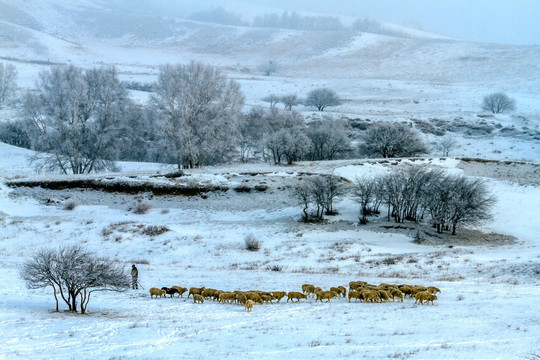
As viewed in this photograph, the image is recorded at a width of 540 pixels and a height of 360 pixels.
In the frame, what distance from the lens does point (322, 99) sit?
295 feet

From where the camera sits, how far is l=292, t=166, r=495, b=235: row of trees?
95.7ft

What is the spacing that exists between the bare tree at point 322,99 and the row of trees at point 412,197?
56850 mm

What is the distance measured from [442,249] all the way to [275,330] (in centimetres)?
1755

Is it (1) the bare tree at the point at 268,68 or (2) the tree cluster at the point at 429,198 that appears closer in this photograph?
(2) the tree cluster at the point at 429,198

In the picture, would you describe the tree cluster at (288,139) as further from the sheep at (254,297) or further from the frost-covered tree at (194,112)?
the sheep at (254,297)

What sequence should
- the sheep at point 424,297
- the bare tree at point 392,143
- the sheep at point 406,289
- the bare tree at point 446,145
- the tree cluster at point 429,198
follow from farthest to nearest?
the bare tree at point 446,145 < the bare tree at point 392,143 < the tree cluster at point 429,198 < the sheep at point 406,289 < the sheep at point 424,297

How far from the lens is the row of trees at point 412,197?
29156 mm

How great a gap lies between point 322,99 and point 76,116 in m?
57.1

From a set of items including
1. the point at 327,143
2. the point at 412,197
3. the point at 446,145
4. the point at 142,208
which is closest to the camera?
the point at 412,197

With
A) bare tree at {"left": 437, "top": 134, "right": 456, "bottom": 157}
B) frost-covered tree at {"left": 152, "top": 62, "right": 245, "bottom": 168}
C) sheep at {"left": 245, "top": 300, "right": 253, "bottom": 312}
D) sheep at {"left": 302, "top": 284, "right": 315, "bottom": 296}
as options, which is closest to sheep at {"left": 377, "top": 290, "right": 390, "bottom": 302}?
sheep at {"left": 302, "top": 284, "right": 315, "bottom": 296}

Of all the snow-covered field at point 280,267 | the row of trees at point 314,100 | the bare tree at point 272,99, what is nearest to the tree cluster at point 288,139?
the snow-covered field at point 280,267

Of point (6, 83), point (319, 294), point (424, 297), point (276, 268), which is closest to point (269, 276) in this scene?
point (276, 268)

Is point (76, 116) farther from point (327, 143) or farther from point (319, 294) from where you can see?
point (319, 294)

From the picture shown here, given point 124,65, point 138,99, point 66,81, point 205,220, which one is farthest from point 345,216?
point 124,65
